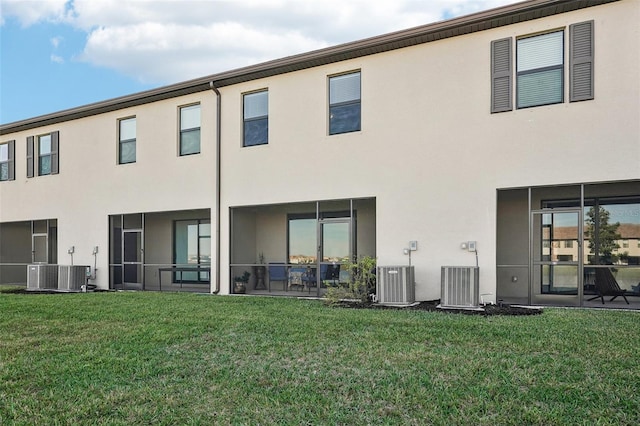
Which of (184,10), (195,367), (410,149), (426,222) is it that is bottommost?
(195,367)

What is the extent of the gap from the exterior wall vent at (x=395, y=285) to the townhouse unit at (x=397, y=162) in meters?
0.45

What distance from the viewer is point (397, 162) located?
1025cm

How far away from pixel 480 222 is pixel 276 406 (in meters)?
6.77

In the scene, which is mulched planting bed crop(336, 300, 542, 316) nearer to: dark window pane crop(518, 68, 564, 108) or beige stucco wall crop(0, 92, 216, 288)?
dark window pane crop(518, 68, 564, 108)

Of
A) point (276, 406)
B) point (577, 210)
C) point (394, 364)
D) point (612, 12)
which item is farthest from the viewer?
point (577, 210)

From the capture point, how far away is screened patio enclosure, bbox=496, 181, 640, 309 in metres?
10.2

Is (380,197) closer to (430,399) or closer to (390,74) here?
(390,74)

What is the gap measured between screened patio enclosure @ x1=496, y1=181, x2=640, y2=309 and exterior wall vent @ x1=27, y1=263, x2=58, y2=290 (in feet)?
43.9

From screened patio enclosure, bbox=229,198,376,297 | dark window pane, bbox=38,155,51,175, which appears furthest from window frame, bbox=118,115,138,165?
screened patio enclosure, bbox=229,198,376,297

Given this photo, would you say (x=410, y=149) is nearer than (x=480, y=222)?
No

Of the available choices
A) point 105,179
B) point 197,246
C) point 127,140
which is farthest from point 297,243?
point 105,179

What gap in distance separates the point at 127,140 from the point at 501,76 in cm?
1119

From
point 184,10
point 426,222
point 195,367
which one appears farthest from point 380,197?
point 184,10

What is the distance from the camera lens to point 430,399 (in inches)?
155
